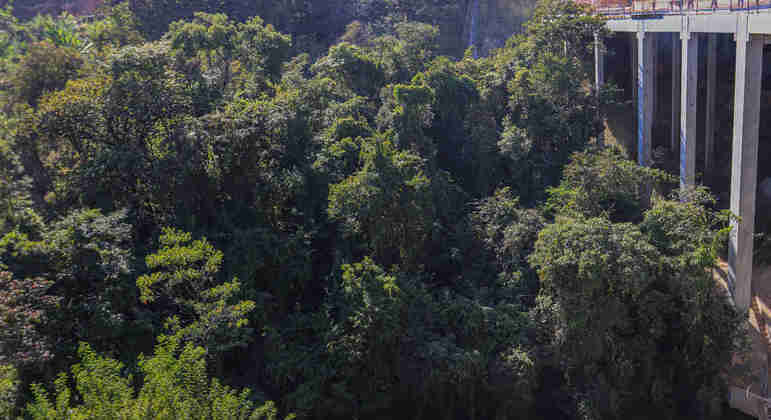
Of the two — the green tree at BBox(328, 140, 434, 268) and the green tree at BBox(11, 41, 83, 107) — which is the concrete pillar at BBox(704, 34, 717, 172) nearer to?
the green tree at BBox(328, 140, 434, 268)

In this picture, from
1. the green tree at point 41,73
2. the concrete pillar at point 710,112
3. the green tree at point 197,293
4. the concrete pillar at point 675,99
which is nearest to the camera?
the green tree at point 197,293

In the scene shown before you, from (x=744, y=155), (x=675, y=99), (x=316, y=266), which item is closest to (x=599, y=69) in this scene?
(x=675, y=99)

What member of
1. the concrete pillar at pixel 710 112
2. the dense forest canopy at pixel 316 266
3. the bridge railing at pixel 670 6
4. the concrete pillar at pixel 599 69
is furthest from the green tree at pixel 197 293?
the concrete pillar at pixel 710 112

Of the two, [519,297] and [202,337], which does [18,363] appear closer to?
[202,337]

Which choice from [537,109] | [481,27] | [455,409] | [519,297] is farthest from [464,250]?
[481,27]

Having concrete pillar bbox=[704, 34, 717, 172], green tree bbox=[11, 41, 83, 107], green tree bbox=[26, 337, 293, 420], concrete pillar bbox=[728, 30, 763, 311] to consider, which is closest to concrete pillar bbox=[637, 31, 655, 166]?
concrete pillar bbox=[704, 34, 717, 172]

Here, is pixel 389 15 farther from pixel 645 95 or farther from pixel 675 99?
pixel 645 95

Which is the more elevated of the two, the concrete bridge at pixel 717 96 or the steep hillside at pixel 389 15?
the steep hillside at pixel 389 15

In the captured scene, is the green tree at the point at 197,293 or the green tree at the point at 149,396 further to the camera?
the green tree at the point at 197,293

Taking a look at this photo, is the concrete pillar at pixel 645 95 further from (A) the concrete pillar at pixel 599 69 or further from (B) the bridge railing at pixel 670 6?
(A) the concrete pillar at pixel 599 69
